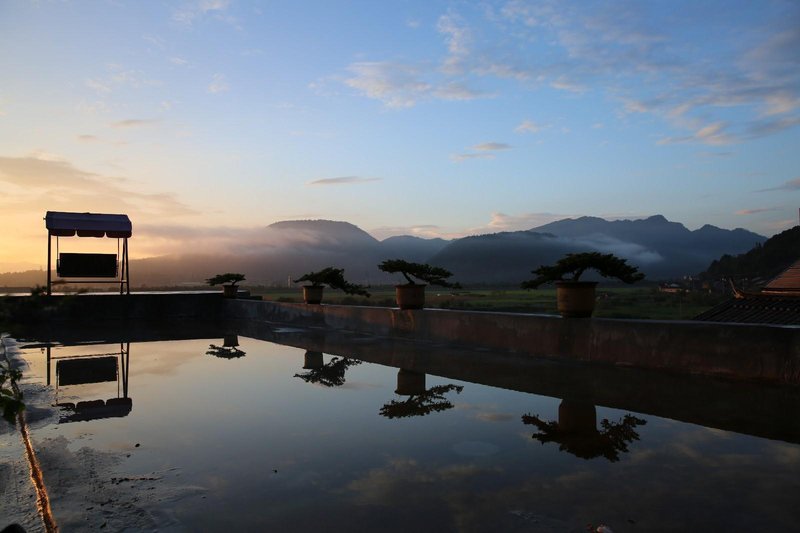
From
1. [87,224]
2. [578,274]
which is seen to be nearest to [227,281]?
[87,224]

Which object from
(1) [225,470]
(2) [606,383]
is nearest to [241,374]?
(1) [225,470]

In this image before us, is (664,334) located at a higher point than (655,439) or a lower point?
higher

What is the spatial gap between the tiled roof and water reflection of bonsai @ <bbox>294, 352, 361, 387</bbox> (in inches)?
483

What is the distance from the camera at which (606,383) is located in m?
7.29

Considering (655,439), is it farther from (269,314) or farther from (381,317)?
(269,314)

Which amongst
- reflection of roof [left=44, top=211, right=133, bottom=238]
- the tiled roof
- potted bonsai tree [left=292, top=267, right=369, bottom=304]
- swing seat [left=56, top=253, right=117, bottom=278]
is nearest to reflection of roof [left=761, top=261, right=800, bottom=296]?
the tiled roof

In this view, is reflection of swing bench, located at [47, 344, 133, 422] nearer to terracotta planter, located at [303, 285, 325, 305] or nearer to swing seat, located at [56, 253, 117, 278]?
terracotta planter, located at [303, 285, 325, 305]

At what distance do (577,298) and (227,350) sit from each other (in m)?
7.38

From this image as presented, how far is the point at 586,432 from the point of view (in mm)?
5082

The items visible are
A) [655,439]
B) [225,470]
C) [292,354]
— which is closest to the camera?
[225,470]

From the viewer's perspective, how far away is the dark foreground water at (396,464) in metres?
3.18

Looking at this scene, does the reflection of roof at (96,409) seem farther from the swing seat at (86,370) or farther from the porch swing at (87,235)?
the porch swing at (87,235)

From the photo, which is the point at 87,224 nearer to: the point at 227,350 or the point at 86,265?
the point at 86,265

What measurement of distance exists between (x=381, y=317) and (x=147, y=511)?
1079cm
